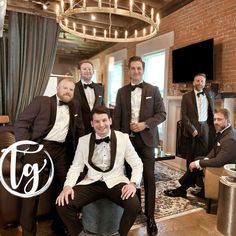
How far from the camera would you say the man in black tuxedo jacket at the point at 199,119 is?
11.6 feet

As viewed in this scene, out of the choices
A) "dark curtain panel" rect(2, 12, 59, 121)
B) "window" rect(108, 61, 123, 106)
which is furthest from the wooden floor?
"window" rect(108, 61, 123, 106)

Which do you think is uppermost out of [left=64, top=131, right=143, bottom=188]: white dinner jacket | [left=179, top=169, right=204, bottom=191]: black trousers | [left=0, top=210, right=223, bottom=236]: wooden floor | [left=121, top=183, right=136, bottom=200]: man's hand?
[left=64, top=131, right=143, bottom=188]: white dinner jacket

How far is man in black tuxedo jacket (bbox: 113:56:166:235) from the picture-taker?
234 centimetres

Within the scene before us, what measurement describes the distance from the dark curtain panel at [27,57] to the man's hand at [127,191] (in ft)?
10.5

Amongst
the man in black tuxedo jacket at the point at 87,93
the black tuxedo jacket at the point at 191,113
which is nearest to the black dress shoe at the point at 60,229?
the man in black tuxedo jacket at the point at 87,93

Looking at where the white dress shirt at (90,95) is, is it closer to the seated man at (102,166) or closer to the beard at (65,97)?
the beard at (65,97)

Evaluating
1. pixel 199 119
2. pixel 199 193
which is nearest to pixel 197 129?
pixel 199 119

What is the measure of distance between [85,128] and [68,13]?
123 cm

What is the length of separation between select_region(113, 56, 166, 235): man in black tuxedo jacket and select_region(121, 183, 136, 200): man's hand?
0.44 m

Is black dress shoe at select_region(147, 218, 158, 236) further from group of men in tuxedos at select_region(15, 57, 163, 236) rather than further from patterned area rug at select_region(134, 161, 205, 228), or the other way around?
patterned area rug at select_region(134, 161, 205, 228)

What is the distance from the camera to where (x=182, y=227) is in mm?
2488

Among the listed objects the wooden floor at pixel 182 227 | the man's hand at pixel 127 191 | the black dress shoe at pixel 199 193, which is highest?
the man's hand at pixel 127 191

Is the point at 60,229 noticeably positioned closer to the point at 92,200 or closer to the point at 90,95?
the point at 92,200

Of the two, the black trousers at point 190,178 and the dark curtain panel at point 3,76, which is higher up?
the dark curtain panel at point 3,76
